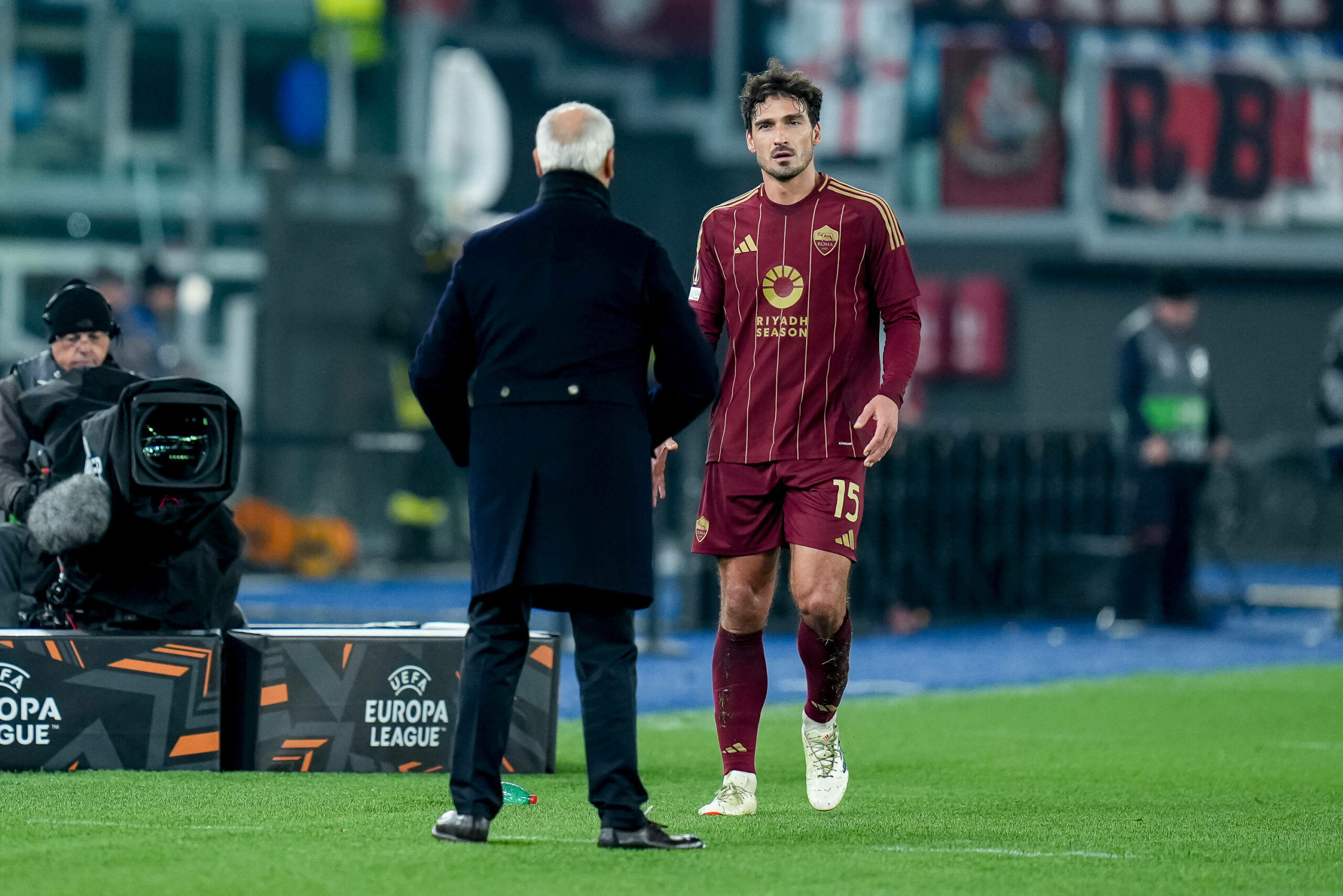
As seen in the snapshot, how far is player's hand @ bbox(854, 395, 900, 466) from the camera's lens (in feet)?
19.5

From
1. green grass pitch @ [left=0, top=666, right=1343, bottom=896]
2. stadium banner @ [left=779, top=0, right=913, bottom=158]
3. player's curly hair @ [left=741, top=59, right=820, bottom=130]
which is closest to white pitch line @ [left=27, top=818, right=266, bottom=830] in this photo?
green grass pitch @ [left=0, top=666, right=1343, bottom=896]

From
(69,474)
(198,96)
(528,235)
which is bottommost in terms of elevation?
(69,474)

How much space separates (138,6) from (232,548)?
20.0m

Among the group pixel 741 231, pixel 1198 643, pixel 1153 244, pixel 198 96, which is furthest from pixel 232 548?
pixel 198 96

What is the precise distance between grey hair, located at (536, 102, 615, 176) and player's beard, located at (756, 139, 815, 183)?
1062 mm

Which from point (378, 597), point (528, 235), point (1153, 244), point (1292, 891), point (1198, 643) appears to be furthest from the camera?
point (1153, 244)

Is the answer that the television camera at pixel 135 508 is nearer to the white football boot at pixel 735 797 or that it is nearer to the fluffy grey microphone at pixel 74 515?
the fluffy grey microphone at pixel 74 515

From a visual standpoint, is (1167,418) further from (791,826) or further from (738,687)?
(791,826)

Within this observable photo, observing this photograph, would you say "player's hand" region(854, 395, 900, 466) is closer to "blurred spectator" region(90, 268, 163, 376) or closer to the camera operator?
the camera operator

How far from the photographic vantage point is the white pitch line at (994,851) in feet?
17.4

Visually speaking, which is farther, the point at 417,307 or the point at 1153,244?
the point at 1153,244

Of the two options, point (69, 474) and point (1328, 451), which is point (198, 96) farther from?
point (69, 474)

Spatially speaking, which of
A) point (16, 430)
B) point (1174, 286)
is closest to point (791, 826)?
point (16, 430)

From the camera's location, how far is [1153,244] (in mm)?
23344
